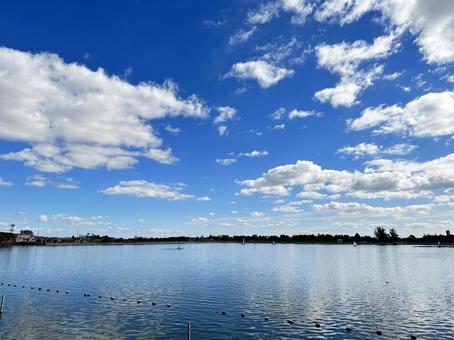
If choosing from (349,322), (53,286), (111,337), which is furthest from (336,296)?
(53,286)

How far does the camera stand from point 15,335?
46.0 metres

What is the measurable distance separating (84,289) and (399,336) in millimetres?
66326

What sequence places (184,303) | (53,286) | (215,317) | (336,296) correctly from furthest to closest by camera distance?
(53,286), (336,296), (184,303), (215,317)

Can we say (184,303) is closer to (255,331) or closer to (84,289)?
(255,331)

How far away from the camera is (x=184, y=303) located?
223ft

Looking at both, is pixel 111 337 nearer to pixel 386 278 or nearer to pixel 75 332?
pixel 75 332

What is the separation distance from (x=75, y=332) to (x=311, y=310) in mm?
34215

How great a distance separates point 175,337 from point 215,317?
37.7 feet

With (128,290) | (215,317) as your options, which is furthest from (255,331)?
(128,290)

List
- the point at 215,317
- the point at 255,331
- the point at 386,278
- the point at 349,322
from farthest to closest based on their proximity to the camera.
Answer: the point at 386,278, the point at 215,317, the point at 349,322, the point at 255,331

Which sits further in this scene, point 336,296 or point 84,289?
point 84,289

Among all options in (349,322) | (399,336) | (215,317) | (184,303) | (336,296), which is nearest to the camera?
(399,336)

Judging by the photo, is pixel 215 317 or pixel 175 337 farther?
pixel 215 317

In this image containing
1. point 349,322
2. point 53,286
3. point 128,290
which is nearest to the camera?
point 349,322
